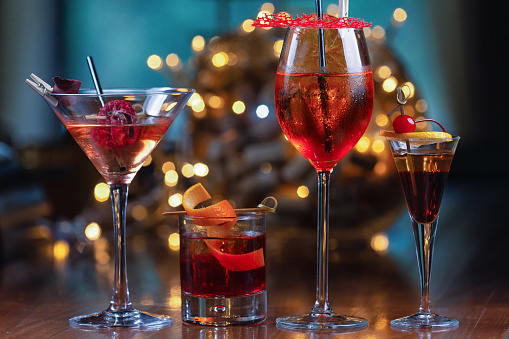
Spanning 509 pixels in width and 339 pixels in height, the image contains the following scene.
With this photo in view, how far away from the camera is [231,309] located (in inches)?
44.1

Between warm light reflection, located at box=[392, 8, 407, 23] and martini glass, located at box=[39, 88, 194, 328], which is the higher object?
warm light reflection, located at box=[392, 8, 407, 23]

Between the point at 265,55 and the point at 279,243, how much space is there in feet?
1.56

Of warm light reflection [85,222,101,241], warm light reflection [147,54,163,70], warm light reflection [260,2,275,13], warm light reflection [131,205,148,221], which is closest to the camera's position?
warm light reflection [85,222,101,241]

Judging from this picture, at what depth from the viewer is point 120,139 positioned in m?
1.16

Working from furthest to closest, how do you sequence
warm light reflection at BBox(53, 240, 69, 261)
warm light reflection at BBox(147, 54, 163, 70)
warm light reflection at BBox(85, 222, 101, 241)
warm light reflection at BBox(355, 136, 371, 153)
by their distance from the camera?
warm light reflection at BBox(147, 54, 163, 70) < warm light reflection at BBox(85, 222, 101, 241) < warm light reflection at BBox(355, 136, 371, 153) < warm light reflection at BBox(53, 240, 69, 261)

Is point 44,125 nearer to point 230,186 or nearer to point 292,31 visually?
point 230,186

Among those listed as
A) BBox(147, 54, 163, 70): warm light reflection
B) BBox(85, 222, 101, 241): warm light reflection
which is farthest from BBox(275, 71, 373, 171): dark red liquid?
BBox(147, 54, 163, 70): warm light reflection

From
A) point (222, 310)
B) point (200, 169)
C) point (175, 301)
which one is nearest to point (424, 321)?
point (222, 310)

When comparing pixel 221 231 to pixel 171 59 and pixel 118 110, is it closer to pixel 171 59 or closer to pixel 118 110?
pixel 118 110

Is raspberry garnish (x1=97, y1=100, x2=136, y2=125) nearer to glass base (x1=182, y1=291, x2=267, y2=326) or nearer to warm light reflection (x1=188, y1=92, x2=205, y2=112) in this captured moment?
glass base (x1=182, y1=291, x2=267, y2=326)

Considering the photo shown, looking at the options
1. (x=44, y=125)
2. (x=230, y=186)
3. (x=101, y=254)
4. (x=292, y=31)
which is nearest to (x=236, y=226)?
(x=292, y=31)

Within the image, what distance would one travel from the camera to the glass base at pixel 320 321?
1.11 m

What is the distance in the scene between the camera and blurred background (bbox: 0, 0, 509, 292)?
6.53 ft

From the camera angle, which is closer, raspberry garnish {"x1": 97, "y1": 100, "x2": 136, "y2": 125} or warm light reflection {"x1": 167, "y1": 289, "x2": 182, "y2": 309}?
raspberry garnish {"x1": 97, "y1": 100, "x2": 136, "y2": 125}
